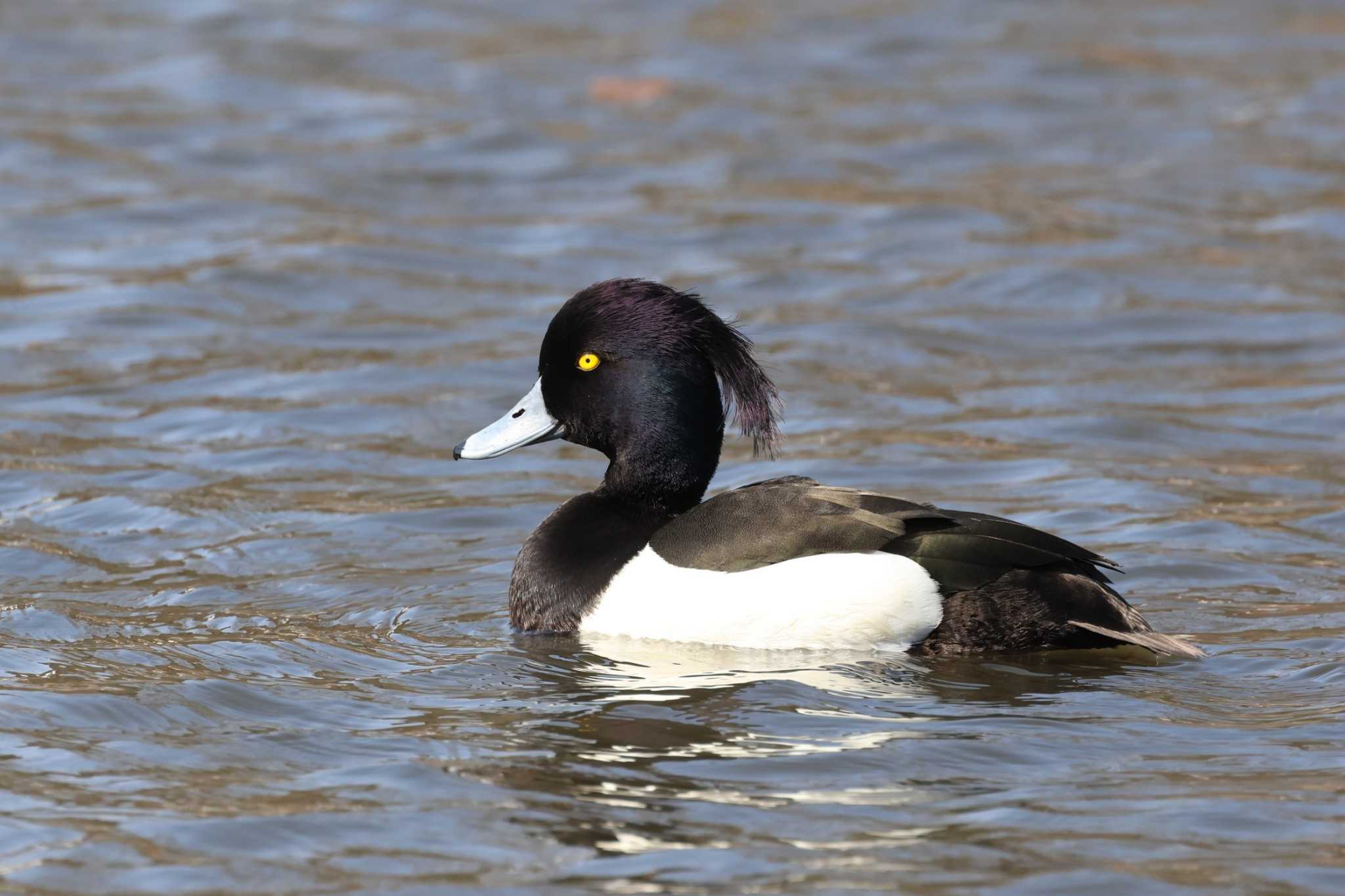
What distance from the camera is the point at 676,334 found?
6172mm

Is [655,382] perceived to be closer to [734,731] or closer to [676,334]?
[676,334]

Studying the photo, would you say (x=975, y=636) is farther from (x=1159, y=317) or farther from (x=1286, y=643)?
(x=1159, y=317)

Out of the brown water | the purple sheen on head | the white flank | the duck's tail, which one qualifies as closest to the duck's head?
the purple sheen on head

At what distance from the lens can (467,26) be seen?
52.7 feet

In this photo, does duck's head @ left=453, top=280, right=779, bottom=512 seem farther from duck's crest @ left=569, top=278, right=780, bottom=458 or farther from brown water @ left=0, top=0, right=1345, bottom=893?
brown water @ left=0, top=0, right=1345, bottom=893

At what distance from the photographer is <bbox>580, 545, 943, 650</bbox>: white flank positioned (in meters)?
5.65

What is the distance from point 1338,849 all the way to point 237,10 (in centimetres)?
1356

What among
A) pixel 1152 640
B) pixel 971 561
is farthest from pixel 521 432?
pixel 1152 640

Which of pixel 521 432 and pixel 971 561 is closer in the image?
pixel 971 561

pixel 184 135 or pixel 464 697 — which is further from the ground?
pixel 184 135

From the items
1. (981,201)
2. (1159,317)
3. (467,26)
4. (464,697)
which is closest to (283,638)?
(464,697)

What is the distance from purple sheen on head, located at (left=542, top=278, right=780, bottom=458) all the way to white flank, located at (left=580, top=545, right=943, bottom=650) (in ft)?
1.91

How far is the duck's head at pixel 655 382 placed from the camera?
6.17 meters

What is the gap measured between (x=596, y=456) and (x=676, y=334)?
2366mm
